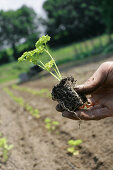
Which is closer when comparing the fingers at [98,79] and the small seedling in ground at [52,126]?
the fingers at [98,79]

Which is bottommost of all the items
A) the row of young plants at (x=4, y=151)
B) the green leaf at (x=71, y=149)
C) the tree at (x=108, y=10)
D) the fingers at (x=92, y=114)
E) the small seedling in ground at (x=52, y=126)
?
the green leaf at (x=71, y=149)

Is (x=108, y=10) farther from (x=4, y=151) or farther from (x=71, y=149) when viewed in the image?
(x=4, y=151)

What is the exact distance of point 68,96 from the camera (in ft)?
8.23

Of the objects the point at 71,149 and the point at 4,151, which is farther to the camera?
the point at 4,151

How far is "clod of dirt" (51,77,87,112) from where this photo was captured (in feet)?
8.14

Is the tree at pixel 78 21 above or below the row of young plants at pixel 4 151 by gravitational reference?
above

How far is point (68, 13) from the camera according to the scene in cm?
4562

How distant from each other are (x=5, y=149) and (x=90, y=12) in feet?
143

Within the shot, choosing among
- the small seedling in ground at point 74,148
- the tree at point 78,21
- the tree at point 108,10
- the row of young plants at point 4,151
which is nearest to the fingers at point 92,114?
the small seedling in ground at point 74,148

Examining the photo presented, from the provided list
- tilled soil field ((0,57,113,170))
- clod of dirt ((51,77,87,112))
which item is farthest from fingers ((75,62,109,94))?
tilled soil field ((0,57,113,170))

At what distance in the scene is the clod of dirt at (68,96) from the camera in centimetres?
248

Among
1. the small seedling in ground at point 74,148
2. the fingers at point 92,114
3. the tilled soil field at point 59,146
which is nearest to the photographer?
the fingers at point 92,114

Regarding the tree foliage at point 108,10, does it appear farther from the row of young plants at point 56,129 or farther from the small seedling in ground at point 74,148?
the small seedling in ground at point 74,148

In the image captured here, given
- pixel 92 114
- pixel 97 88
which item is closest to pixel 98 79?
pixel 97 88
